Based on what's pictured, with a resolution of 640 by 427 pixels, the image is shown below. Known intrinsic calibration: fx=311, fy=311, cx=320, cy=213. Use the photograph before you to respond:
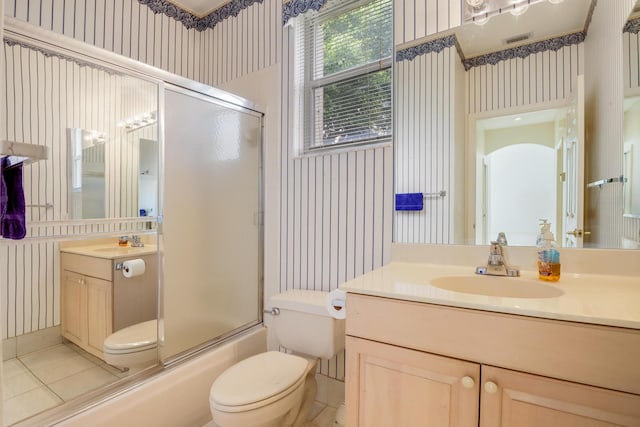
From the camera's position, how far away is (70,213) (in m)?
1.32

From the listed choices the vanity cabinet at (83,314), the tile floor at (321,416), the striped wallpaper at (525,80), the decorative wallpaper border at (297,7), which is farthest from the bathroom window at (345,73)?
the tile floor at (321,416)

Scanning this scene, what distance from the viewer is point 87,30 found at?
1.80m

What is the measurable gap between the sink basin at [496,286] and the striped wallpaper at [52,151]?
1.43 meters

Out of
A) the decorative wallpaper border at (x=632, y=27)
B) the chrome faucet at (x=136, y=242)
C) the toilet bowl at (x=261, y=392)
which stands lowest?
the toilet bowl at (x=261, y=392)

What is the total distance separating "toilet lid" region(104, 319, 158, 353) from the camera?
143 cm

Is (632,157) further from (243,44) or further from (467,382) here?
(243,44)

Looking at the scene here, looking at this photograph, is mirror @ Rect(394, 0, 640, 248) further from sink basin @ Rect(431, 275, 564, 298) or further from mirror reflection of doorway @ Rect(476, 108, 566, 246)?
sink basin @ Rect(431, 275, 564, 298)

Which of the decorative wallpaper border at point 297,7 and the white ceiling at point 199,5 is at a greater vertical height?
the white ceiling at point 199,5

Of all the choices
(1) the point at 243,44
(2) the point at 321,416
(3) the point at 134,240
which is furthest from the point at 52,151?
(2) the point at 321,416

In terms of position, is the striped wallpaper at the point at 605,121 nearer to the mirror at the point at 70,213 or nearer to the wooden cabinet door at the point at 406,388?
the wooden cabinet door at the point at 406,388

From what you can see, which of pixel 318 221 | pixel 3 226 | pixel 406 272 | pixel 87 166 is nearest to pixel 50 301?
pixel 3 226

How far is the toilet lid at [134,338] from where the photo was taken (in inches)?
56.2

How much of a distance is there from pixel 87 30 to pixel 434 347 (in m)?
2.39

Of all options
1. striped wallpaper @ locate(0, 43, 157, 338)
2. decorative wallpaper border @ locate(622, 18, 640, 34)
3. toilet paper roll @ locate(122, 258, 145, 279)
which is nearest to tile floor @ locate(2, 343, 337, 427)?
striped wallpaper @ locate(0, 43, 157, 338)
